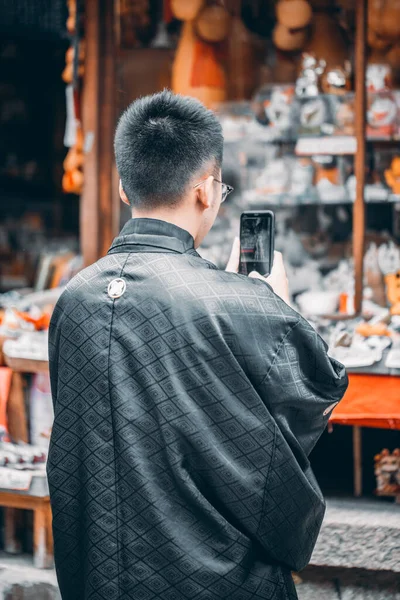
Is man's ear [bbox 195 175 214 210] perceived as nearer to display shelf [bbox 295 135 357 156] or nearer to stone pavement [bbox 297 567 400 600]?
stone pavement [bbox 297 567 400 600]

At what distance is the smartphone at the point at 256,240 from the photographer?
206cm

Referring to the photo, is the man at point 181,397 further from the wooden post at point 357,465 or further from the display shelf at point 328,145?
the display shelf at point 328,145

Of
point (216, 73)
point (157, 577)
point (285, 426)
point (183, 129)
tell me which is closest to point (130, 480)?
point (157, 577)

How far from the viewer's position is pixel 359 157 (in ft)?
12.9

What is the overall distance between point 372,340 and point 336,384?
62.4 inches

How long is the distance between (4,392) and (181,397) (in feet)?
6.33

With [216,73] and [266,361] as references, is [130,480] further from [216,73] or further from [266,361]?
[216,73]

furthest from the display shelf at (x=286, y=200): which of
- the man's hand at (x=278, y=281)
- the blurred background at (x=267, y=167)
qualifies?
the man's hand at (x=278, y=281)

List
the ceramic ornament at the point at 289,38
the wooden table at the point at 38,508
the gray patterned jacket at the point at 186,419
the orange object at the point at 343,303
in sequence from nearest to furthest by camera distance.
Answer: the gray patterned jacket at the point at 186,419 → the wooden table at the point at 38,508 → the orange object at the point at 343,303 → the ceramic ornament at the point at 289,38

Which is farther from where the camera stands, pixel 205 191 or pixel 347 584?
pixel 347 584

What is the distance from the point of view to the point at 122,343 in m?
1.74

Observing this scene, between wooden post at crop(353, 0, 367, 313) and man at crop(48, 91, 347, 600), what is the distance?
2163 millimetres

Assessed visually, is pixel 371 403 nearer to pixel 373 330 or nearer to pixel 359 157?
pixel 373 330

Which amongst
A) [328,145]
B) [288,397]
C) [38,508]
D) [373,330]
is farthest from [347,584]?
[328,145]
